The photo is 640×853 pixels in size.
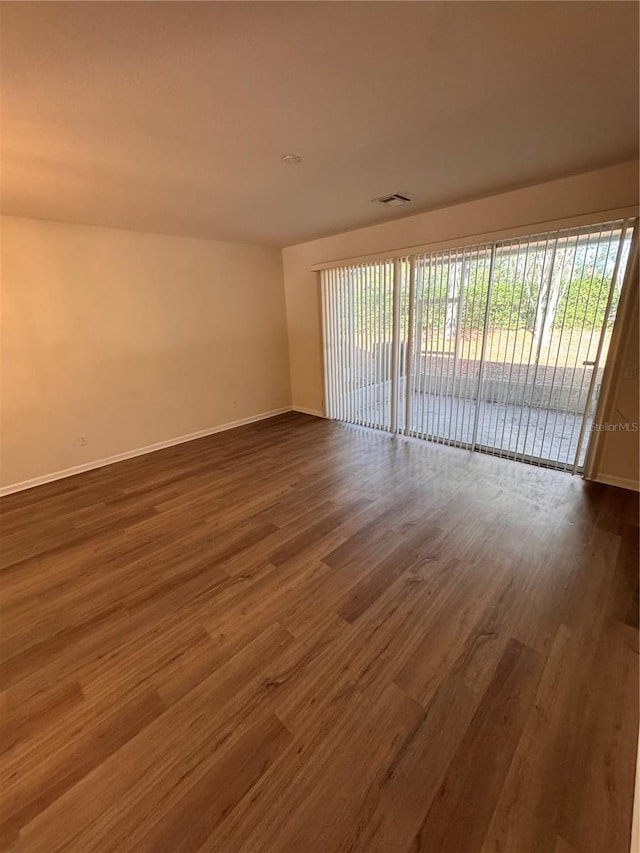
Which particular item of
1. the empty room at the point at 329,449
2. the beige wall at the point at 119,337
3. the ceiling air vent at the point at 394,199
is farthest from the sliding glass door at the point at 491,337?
the beige wall at the point at 119,337

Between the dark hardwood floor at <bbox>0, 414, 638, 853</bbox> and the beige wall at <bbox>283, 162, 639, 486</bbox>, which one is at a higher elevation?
the beige wall at <bbox>283, 162, 639, 486</bbox>

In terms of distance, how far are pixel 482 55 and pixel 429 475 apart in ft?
9.30

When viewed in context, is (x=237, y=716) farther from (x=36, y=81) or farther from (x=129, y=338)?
(x=129, y=338)

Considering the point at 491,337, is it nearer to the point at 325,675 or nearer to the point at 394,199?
the point at 394,199

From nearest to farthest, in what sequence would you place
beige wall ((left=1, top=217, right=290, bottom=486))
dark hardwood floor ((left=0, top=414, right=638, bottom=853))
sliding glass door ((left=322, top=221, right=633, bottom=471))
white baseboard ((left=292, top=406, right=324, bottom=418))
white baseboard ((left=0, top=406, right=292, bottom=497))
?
1. dark hardwood floor ((left=0, top=414, right=638, bottom=853))
2. sliding glass door ((left=322, top=221, right=633, bottom=471))
3. beige wall ((left=1, top=217, right=290, bottom=486))
4. white baseboard ((left=0, top=406, right=292, bottom=497))
5. white baseboard ((left=292, top=406, right=324, bottom=418))

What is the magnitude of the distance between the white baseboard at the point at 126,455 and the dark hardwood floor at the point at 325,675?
0.70 metres

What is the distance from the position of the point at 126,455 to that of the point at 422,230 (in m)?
4.21

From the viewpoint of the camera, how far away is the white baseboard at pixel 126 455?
346 centimetres

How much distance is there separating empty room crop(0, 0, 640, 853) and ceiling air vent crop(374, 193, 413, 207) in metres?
0.10

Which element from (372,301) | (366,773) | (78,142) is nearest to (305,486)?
(366,773)

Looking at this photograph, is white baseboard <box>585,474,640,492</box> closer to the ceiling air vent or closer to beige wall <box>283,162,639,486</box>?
beige wall <box>283,162,639,486</box>

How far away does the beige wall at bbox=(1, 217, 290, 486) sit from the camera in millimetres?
3326

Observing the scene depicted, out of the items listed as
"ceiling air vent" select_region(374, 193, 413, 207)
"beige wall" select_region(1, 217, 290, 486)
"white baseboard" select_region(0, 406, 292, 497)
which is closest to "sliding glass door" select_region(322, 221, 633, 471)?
"ceiling air vent" select_region(374, 193, 413, 207)

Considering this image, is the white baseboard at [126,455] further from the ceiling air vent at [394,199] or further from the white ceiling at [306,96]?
the ceiling air vent at [394,199]
